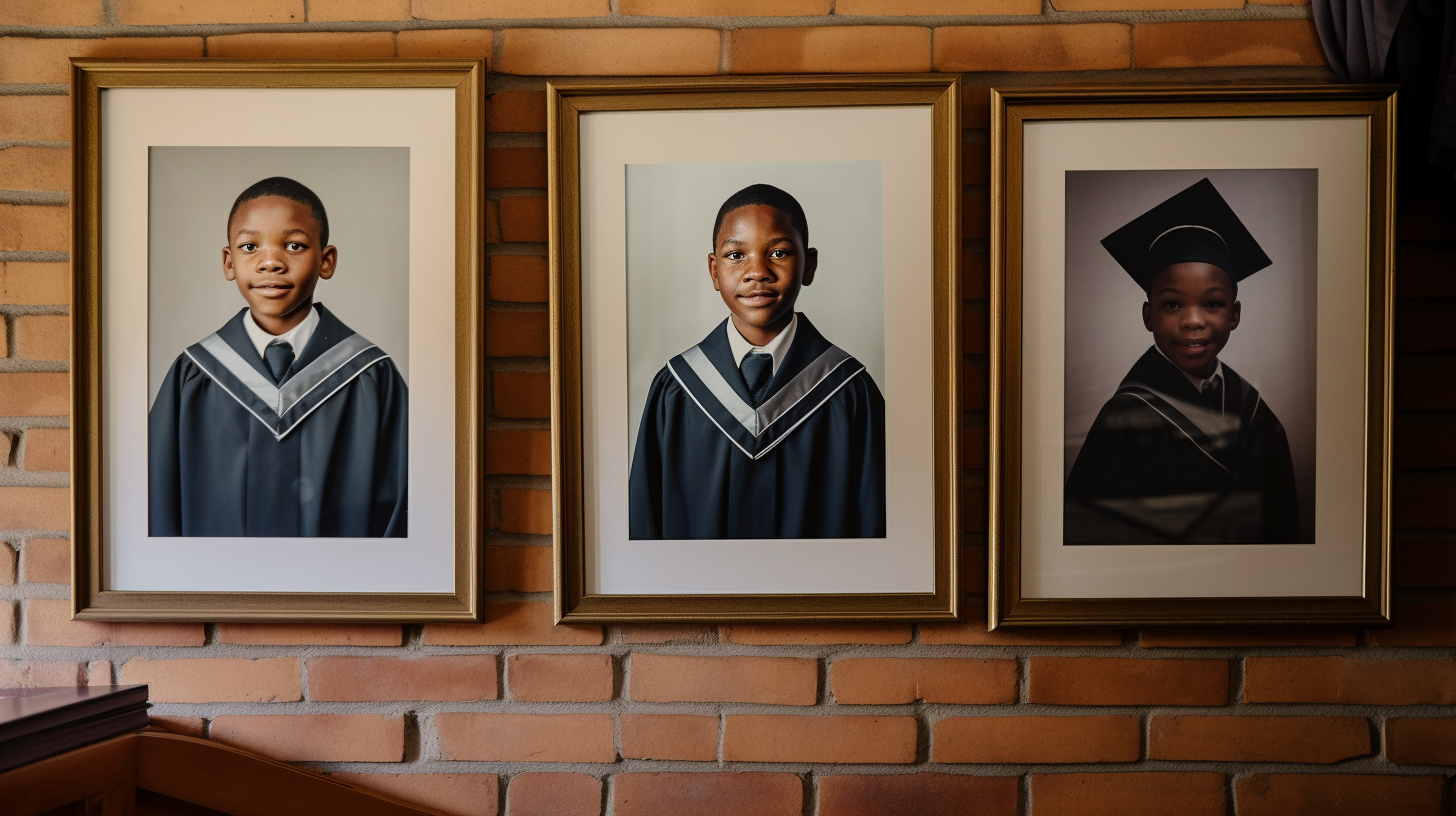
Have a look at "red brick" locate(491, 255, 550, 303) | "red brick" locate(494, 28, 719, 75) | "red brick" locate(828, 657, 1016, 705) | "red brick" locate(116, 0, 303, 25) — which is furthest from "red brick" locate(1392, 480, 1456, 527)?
"red brick" locate(116, 0, 303, 25)

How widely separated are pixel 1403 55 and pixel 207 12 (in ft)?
5.24

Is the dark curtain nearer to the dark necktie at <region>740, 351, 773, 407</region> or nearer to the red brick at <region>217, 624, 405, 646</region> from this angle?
the dark necktie at <region>740, 351, 773, 407</region>

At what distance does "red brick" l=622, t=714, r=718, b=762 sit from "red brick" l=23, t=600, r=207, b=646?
60 centimetres

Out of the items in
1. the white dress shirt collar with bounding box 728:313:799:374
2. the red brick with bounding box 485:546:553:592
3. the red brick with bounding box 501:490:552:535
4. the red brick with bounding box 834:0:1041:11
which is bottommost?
the red brick with bounding box 485:546:553:592

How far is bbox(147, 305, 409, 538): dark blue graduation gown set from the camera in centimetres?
100

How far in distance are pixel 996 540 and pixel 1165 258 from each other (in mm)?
431

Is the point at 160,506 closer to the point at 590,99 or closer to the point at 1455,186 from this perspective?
the point at 590,99

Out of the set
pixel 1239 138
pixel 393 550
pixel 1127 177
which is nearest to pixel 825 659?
pixel 393 550

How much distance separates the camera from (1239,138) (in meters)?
0.99

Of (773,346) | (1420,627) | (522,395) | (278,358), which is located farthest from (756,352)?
(1420,627)

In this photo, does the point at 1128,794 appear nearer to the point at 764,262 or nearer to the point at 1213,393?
the point at 1213,393

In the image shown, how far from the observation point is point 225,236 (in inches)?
39.9

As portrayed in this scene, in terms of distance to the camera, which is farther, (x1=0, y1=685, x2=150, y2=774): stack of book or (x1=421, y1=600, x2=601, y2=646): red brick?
(x1=421, y1=600, x2=601, y2=646): red brick

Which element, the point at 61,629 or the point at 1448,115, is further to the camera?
the point at 61,629
